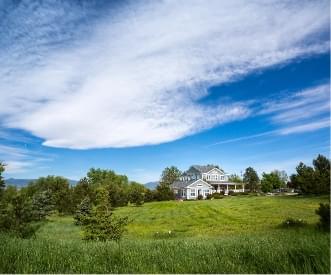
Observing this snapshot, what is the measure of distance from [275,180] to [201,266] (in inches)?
804

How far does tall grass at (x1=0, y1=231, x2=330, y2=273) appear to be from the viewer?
16.8 feet

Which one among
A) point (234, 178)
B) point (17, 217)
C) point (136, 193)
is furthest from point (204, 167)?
point (17, 217)

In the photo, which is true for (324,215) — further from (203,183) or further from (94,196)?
(203,183)

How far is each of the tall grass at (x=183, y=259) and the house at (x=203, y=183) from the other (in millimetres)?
57000

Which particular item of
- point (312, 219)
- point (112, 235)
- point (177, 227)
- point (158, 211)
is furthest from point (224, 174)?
point (312, 219)

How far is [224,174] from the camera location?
77.2 meters

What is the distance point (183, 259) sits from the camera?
19.8ft

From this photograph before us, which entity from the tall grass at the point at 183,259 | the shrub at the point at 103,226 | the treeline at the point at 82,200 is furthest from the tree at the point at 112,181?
the tall grass at the point at 183,259

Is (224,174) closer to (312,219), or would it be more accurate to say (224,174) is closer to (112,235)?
(112,235)

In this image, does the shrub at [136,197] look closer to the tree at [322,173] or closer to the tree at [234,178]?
the tree at [322,173]

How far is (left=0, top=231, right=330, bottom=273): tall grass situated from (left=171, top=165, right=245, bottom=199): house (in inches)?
Answer: 2244

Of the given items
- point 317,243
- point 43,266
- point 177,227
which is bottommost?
point 177,227

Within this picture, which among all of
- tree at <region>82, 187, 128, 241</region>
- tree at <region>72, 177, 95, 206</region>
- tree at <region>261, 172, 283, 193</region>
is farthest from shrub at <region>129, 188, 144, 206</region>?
tree at <region>261, 172, 283, 193</region>

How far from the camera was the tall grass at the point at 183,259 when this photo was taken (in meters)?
5.12
